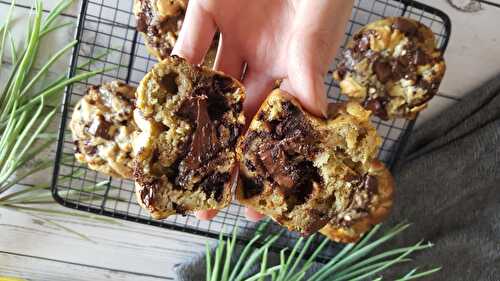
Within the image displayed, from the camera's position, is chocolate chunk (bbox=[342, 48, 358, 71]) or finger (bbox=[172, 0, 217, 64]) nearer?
finger (bbox=[172, 0, 217, 64])

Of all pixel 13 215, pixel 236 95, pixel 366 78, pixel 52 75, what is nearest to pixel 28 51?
pixel 52 75

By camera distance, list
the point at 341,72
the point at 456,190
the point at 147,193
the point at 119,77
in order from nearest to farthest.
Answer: the point at 147,193 → the point at 341,72 → the point at 119,77 → the point at 456,190

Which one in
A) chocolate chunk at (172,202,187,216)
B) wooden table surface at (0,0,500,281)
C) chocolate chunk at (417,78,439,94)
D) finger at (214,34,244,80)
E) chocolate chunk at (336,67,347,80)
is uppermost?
chocolate chunk at (417,78,439,94)

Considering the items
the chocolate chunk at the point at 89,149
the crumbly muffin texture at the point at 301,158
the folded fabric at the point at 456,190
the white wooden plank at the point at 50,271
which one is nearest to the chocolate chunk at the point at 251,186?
the crumbly muffin texture at the point at 301,158

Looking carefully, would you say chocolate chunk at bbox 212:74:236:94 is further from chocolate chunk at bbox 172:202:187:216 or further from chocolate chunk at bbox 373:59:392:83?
chocolate chunk at bbox 373:59:392:83

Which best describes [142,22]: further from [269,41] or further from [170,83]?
[170,83]

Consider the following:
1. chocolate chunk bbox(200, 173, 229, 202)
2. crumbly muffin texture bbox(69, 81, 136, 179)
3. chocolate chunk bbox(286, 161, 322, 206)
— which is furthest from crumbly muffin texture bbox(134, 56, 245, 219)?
crumbly muffin texture bbox(69, 81, 136, 179)

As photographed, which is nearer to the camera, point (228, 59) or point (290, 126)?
point (290, 126)

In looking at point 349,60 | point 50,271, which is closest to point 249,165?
point 349,60
